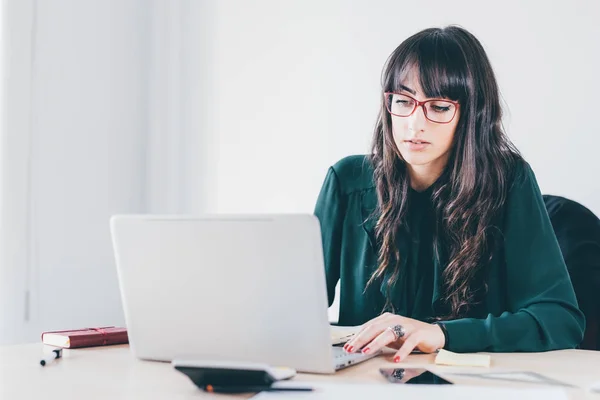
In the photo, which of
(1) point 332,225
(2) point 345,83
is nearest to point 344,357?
(1) point 332,225

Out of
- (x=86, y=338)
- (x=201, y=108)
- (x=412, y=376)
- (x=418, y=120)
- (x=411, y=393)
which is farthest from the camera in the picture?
(x=201, y=108)

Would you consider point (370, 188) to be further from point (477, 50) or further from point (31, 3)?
point (31, 3)

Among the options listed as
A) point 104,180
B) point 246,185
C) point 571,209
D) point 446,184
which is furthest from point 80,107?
point 571,209

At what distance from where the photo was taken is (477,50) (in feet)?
5.47

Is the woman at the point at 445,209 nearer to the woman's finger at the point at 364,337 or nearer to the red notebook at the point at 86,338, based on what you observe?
the woman's finger at the point at 364,337

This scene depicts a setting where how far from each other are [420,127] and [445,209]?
7.8 inches

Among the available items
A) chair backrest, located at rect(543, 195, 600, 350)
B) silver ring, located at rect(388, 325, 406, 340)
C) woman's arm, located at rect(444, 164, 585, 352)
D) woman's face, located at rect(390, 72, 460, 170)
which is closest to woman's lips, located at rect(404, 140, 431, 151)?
woman's face, located at rect(390, 72, 460, 170)

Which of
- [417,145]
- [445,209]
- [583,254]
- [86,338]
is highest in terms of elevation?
[417,145]

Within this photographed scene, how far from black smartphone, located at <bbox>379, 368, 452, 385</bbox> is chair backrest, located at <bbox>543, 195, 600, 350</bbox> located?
0.82 m

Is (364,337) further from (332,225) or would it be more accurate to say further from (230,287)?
(332,225)

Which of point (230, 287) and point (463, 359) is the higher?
point (230, 287)

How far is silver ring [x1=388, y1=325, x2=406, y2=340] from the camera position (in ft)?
3.84

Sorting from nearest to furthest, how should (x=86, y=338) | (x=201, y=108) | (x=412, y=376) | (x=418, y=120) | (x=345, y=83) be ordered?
(x=412, y=376)
(x=86, y=338)
(x=418, y=120)
(x=345, y=83)
(x=201, y=108)

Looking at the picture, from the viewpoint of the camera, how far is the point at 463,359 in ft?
3.73
